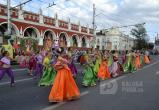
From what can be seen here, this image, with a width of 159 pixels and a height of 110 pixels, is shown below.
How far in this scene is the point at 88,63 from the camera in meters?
13.3

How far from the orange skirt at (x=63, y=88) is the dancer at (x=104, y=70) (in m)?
6.76

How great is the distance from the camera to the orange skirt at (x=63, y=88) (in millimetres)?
9117

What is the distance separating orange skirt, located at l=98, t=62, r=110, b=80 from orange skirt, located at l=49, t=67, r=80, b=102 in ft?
22.1

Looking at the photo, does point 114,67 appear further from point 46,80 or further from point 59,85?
point 59,85

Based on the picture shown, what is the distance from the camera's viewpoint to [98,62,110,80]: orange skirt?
54.1ft

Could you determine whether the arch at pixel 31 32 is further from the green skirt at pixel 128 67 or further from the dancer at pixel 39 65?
the dancer at pixel 39 65

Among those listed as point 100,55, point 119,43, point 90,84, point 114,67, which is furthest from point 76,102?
point 119,43

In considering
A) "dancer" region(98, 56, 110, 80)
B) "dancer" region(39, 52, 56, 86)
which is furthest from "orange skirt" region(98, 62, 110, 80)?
"dancer" region(39, 52, 56, 86)

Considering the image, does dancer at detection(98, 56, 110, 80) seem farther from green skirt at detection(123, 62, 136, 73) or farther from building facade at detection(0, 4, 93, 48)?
building facade at detection(0, 4, 93, 48)

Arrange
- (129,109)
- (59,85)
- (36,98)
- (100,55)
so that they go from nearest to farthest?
(129,109) → (59,85) → (36,98) → (100,55)

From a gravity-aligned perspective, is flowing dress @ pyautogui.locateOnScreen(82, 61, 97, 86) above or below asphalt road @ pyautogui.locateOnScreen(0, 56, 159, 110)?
above

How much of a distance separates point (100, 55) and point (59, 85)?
8.09 metres

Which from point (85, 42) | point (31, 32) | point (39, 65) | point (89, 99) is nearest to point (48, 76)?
point (39, 65)

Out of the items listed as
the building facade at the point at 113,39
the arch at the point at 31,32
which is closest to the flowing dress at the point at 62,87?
the arch at the point at 31,32
